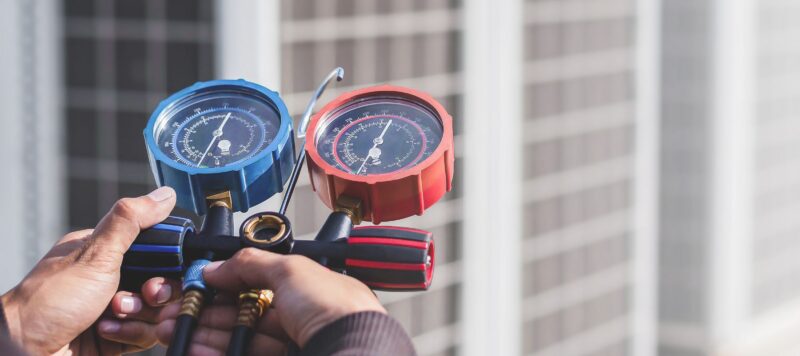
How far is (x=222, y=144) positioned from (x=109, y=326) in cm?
33

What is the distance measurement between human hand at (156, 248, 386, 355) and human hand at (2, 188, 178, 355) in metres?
0.09

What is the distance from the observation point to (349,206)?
179 centimetres

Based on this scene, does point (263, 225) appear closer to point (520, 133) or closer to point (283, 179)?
point (283, 179)

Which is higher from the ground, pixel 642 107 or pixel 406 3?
pixel 406 3

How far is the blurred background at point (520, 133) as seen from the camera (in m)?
6.61

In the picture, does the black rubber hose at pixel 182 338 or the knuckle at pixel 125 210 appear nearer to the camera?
the black rubber hose at pixel 182 338

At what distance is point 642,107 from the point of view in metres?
10.7

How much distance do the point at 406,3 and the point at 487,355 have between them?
9.72ft

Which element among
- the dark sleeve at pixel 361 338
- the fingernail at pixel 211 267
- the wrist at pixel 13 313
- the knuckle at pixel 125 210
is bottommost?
the wrist at pixel 13 313

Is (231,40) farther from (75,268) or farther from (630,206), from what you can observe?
(630,206)

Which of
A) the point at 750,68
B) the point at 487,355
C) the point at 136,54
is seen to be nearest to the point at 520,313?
the point at 487,355

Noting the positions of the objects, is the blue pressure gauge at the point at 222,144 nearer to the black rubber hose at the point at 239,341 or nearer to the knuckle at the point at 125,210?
the knuckle at the point at 125,210

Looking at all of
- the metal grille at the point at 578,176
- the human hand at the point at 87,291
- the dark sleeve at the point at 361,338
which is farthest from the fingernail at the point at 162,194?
the metal grille at the point at 578,176

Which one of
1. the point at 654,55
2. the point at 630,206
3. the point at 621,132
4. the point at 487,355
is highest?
the point at 654,55
